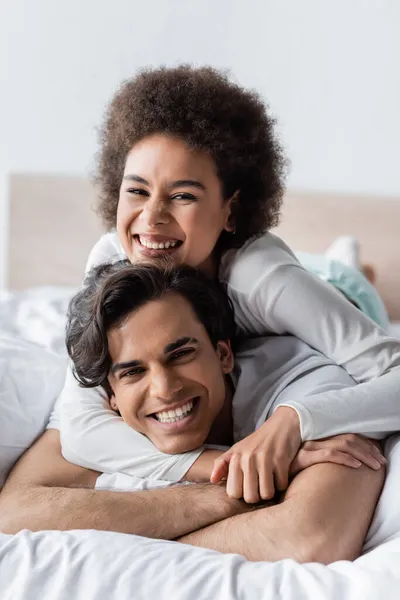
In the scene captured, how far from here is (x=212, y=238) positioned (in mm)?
1566

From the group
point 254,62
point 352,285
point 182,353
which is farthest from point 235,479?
point 254,62

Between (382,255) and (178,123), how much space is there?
→ 1758mm

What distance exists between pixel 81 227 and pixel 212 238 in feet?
5.48

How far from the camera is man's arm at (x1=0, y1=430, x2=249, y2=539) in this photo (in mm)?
1224

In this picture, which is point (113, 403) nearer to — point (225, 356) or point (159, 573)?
point (225, 356)

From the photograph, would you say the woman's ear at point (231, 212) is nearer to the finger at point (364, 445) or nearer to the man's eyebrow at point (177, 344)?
the man's eyebrow at point (177, 344)

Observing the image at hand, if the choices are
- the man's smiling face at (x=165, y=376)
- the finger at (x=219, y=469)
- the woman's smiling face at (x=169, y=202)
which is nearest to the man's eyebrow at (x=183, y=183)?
the woman's smiling face at (x=169, y=202)

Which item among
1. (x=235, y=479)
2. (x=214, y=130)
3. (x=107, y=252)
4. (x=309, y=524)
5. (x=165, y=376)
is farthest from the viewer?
(x=107, y=252)

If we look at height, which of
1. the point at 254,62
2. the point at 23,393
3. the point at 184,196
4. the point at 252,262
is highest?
the point at 254,62

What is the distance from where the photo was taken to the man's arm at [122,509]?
1.22 m

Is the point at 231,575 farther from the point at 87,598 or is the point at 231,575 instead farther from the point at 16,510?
the point at 16,510

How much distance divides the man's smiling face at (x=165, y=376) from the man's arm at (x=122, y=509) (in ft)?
0.40

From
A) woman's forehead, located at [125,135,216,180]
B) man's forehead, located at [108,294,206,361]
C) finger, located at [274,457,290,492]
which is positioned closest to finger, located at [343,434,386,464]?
finger, located at [274,457,290,492]

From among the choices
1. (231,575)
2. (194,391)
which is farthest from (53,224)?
(231,575)
